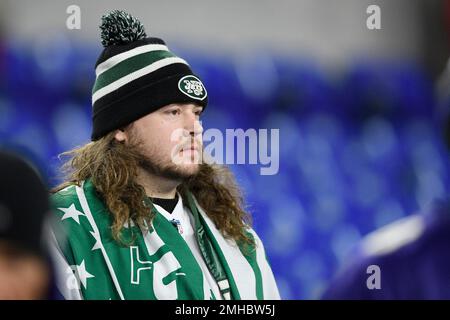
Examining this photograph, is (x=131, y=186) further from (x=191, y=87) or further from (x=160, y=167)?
(x=191, y=87)

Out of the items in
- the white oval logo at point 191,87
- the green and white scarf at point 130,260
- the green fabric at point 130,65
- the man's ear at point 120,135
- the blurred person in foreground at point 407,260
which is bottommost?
the blurred person in foreground at point 407,260

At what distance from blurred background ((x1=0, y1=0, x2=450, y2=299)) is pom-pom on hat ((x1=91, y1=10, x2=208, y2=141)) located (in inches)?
11.6

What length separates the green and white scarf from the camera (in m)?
1.72

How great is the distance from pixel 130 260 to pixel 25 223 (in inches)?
40.5

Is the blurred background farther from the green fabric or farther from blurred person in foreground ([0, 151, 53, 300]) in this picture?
blurred person in foreground ([0, 151, 53, 300])

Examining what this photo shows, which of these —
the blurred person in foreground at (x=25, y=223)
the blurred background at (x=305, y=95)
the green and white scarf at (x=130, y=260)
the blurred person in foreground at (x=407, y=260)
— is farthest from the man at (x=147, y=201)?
the blurred person in foreground at (x=25, y=223)

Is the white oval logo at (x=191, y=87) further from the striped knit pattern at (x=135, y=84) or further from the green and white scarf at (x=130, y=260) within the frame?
the green and white scarf at (x=130, y=260)

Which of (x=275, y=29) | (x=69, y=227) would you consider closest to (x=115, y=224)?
(x=69, y=227)

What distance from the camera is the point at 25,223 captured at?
2.41ft

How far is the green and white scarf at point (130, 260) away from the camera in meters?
1.72

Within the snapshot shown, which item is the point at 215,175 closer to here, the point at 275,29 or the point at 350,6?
the point at 275,29

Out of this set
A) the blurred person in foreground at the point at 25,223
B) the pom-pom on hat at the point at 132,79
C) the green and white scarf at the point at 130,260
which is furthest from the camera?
the pom-pom on hat at the point at 132,79
